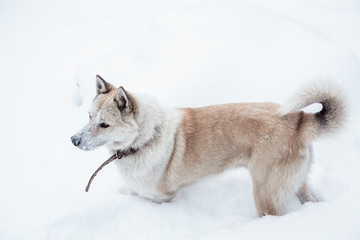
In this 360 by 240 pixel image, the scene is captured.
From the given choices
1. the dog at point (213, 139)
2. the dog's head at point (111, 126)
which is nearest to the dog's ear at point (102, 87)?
the dog at point (213, 139)

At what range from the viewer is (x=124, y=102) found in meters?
1.99

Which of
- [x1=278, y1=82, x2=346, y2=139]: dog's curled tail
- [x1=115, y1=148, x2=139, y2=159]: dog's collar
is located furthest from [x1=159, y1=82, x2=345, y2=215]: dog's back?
[x1=115, y1=148, x2=139, y2=159]: dog's collar

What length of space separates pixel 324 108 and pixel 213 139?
36.7 inches

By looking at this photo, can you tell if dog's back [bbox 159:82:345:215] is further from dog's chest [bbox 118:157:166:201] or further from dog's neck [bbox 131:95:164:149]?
dog's neck [bbox 131:95:164:149]

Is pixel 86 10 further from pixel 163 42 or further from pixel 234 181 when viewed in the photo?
pixel 234 181

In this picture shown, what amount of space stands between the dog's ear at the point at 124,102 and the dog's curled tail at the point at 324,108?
1271 millimetres

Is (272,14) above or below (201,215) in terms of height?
above

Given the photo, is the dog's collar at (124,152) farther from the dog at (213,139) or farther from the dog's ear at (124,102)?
the dog's ear at (124,102)

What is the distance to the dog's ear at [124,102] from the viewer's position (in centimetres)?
195

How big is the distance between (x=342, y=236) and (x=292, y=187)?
58 cm

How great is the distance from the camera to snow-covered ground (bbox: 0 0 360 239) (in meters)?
2.10

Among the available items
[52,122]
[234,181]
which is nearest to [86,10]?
[52,122]

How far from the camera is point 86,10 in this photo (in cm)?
748

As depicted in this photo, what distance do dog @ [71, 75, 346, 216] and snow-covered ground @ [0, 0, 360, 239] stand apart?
166mm
